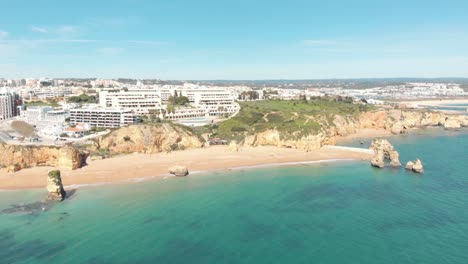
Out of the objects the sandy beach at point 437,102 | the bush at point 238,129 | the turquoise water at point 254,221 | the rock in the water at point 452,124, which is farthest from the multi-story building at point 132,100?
the sandy beach at point 437,102

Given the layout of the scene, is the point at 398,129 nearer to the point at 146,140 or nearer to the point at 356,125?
the point at 356,125

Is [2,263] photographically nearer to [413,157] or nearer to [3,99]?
[413,157]

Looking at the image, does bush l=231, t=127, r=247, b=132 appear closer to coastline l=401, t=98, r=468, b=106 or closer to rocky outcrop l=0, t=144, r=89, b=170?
rocky outcrop l=0, t=144, r=89, b=170

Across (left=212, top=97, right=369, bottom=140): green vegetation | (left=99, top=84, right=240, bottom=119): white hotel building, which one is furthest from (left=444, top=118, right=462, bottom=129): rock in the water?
(left=99, top=84, right=240, bottom=119): white hotel building

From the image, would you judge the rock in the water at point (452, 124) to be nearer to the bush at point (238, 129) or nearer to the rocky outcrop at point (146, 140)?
the bush at point (238, 129)

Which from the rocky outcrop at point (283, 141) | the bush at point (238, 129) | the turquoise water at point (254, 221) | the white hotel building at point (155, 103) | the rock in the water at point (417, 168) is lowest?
the turquoise water at point (254, 221)

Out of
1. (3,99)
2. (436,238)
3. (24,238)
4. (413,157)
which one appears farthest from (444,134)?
(3,99)
